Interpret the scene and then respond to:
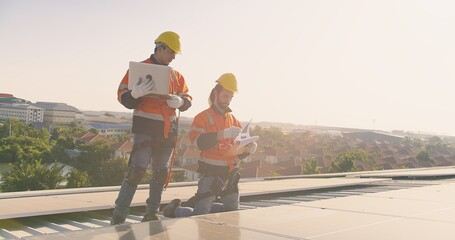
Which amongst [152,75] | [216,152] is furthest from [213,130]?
[152,75]

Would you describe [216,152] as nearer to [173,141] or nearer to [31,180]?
[173,141]

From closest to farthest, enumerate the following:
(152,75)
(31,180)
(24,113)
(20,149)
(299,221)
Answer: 1. (299,221)
2. (152,75)
3. (31,180)
4. (20,149)
5. (24,113)

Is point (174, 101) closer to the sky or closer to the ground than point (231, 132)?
closer to the sky

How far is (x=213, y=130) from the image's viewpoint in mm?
4836

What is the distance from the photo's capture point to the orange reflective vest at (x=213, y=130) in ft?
15.8

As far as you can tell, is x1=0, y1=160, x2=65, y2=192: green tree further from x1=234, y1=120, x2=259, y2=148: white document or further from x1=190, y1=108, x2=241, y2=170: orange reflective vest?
x1=234, y1=120, x2=259, y2=148: white document

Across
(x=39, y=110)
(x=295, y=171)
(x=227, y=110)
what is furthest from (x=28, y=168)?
(x=39, y=110)

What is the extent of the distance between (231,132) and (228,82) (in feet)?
2.03

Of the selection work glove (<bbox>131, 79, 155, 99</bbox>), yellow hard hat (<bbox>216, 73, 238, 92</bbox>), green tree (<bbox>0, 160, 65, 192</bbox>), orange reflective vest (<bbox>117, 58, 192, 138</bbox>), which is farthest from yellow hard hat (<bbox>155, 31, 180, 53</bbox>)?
green tree (<bbox>0, 160, 65, 192</bbox>)

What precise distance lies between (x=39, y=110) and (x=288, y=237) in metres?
180

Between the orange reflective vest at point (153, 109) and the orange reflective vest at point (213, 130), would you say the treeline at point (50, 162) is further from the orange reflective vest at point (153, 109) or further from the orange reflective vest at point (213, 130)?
the orange reflective vest at point (153, 109)

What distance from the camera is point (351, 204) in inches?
196

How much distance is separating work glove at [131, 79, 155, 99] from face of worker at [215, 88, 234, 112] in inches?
49.2

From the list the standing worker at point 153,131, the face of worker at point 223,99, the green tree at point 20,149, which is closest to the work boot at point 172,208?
the standing worker at point 153,131
